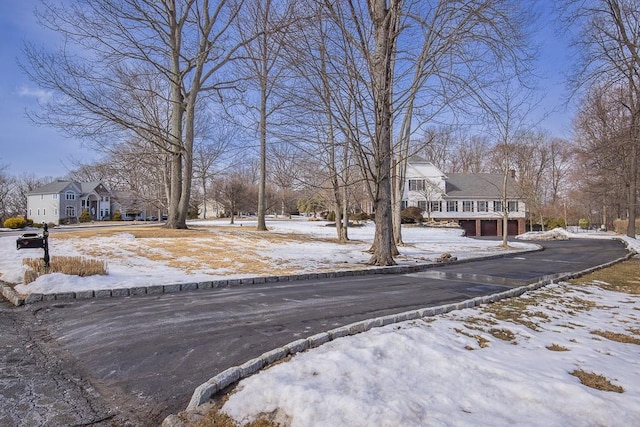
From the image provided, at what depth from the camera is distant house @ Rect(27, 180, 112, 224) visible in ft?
177

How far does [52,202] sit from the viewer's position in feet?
178

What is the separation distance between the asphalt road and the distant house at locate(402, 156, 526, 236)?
35.9 m

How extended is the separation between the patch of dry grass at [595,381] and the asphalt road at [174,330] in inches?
101

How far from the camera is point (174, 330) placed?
4.53m

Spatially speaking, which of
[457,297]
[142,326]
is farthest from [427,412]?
[457,297]

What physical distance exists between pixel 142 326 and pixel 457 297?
16.6ft

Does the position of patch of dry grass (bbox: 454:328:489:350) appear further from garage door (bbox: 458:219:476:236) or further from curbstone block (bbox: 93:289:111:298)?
garage door (bbox: 458:219:476:236)

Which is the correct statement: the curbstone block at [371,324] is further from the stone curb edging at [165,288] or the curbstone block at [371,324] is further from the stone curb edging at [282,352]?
the stone curb edging at [165,288]

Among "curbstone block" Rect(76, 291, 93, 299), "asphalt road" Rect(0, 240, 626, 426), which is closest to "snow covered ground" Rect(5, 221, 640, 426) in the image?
"asphalt road" Rect(0, 240, 626, 426)

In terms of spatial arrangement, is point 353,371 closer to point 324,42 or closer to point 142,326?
point 142,326

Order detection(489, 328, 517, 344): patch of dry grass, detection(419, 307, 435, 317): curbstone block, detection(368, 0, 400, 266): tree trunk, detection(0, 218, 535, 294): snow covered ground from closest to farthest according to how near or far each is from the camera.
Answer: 1. detection(489, 328, 517, 344): patch of dry grass
2. detection(419, 307, 435, 317): curbstone block
3. detection(0, 218, 535, 294): snow covered ground
4. detection(368, 0, 400, 266): tree trunk

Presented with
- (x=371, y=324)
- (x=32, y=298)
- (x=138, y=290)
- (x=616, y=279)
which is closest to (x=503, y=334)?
(x=371, y=324)

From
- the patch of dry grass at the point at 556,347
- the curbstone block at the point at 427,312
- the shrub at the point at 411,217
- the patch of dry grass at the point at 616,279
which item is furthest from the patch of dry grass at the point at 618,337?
the shrub at the point at 411,217

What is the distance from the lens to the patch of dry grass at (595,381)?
8.86 ft
